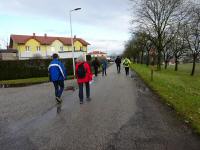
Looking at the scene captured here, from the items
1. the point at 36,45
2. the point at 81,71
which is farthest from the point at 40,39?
the point at 81,71

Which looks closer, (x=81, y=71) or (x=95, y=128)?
(x=95, y=128)

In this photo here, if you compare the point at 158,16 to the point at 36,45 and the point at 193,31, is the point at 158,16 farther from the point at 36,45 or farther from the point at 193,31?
the point at 36,45

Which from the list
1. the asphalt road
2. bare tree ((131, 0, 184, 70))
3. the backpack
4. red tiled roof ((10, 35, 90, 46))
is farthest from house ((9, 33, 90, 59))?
the asphalt road

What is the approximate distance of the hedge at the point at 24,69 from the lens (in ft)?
102

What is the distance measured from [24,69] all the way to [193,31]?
26.2 meters

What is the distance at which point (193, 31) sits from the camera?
43250mm

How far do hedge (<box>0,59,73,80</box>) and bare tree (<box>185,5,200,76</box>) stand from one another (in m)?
19.8

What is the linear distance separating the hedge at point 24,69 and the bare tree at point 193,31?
19.8 m

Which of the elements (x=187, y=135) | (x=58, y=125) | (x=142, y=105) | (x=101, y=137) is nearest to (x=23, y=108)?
(x=58, y=125)

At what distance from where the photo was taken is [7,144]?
5598 millimetres

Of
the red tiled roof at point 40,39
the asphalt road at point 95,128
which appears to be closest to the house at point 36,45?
the red tiled roof at point 40,39

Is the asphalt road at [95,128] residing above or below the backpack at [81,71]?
below

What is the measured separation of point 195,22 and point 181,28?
2.21 m

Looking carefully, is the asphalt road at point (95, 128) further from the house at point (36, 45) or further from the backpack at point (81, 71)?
the house at point (36, 45)
